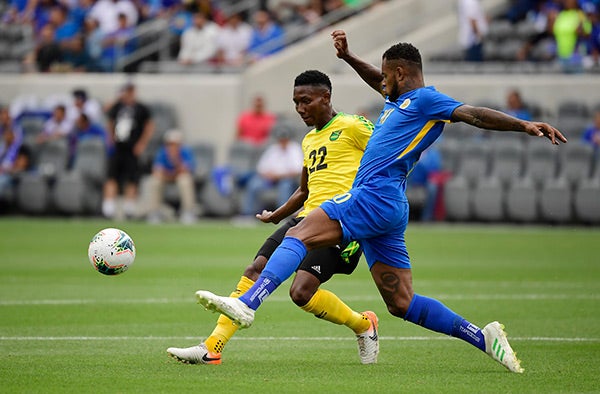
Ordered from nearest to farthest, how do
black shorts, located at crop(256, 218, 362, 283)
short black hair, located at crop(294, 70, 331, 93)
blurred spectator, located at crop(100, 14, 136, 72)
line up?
black shorts, located at crop(256, 218, 362, 283), short black hair, located at crop(294, 70, 331, 93), blurred spectator, located at crop(100, 14, 136, 72)

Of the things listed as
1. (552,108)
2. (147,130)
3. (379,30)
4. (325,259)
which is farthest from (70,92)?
(325,259)

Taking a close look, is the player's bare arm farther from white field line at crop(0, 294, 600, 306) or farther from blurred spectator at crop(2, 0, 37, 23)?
blurred spectator at crop(2, 0, 37, 23)

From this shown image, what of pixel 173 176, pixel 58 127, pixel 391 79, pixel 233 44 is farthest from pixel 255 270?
pixel 233 44

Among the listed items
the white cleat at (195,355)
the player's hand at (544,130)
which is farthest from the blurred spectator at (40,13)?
the player's hand at (544,130)

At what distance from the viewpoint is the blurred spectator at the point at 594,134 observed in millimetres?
25281

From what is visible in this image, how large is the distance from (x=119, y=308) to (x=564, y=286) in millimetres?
5891

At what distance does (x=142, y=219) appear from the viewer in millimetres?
28047

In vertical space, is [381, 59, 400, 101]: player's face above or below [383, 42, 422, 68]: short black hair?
below

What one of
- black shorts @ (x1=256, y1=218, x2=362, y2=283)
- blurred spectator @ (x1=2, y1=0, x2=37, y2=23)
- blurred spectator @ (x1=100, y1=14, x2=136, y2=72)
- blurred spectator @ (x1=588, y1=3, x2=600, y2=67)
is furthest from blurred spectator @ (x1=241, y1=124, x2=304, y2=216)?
black shorts @ (x1=256, y1=218, x2=362, y2=283)

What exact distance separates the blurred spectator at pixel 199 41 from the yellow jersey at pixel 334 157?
20.3 meters

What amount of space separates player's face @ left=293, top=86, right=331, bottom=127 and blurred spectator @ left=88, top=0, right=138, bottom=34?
72.7 ft

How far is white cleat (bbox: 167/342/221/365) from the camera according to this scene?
9.10 meters

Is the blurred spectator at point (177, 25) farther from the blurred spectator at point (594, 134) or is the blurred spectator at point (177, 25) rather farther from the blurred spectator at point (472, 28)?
the blurred spectator at point (594, 134)

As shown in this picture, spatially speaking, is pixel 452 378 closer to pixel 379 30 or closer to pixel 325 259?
pixel 325 259
